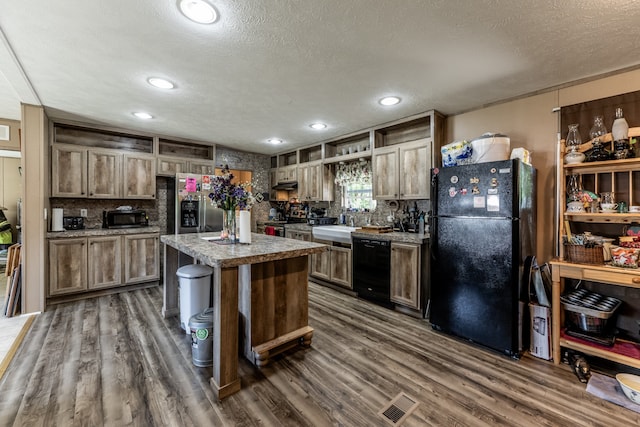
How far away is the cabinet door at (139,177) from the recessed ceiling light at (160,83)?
84.2 inches

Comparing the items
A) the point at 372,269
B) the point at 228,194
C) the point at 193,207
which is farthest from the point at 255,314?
the point at 193,207

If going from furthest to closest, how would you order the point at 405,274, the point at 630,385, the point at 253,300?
the point at 405,274 < the point at 253,300 < the point at 630,385

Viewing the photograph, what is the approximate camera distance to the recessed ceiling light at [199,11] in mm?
1601

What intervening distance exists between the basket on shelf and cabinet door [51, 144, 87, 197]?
5813mm

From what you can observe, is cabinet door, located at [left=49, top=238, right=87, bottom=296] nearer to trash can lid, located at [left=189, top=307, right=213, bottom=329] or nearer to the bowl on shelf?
trash can lid, located at [left=189, top=307, right=213, bottom=329]

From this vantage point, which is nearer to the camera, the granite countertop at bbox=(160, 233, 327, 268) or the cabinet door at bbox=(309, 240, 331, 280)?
the granite countertop at bbox=(160, 233, 327, 268)

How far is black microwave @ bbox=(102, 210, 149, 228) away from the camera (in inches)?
165

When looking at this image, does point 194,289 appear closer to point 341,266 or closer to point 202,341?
point 202,341

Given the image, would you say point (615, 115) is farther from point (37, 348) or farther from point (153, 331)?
point (37, 348)

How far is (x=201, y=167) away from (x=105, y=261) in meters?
2.06

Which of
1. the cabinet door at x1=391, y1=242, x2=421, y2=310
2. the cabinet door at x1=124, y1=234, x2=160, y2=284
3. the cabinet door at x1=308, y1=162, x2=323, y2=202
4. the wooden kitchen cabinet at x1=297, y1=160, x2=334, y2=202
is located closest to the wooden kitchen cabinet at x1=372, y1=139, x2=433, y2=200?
the cabinet door at x1=391, y1=242, x2=421, y2=310

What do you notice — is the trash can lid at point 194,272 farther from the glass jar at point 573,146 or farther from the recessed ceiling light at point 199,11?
the glass jar at point 573,146

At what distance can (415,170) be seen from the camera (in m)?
3.54

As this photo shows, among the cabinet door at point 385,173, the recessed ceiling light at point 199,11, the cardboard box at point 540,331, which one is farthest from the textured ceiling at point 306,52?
the cardboard box at point 540,331
